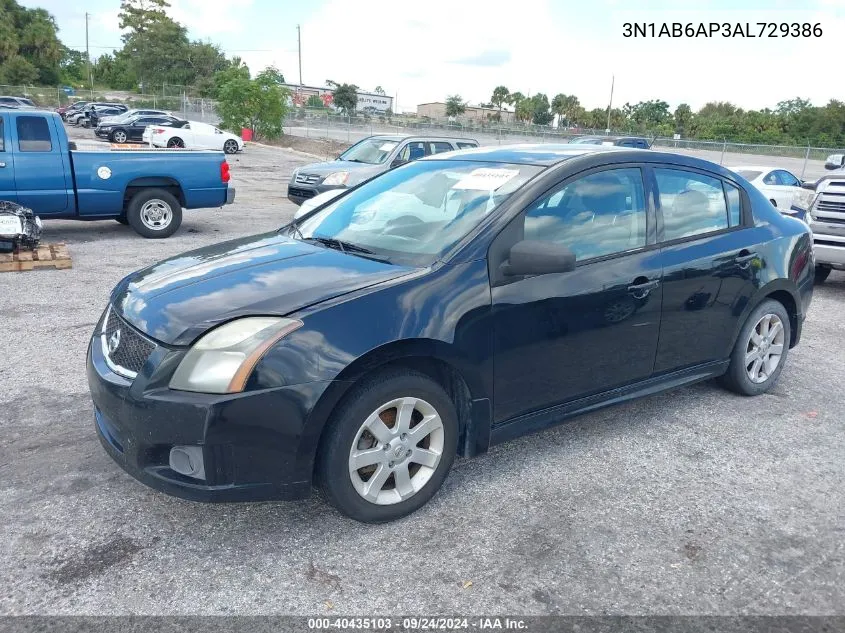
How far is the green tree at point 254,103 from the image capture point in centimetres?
3391

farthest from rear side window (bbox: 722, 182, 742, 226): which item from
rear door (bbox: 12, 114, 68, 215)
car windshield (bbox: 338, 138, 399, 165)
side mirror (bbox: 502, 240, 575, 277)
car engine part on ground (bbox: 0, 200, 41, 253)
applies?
car windshield (bbox: 338, 138, 399, 165)

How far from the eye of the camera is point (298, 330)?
9.44ft

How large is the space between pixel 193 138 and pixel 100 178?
20.6 meters

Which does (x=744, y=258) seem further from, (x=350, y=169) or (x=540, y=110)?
(x=540, y=110)

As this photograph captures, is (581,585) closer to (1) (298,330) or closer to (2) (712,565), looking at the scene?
(2) (712,565)

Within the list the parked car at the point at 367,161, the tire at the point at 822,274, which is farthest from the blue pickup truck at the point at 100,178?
the tire at the point at 822,274

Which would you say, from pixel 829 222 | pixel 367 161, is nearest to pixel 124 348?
pixel 829 222

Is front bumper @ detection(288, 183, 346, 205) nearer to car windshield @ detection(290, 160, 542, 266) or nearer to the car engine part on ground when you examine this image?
the car engine part on ground

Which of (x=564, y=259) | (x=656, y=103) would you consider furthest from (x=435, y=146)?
(x=656, y=103)

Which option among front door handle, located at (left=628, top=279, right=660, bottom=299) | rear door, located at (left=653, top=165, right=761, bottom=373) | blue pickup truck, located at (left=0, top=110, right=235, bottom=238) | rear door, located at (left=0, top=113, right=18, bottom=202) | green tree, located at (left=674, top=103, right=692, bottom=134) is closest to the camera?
front door handle, located at (left=628, top=279, right=660, bottom=299)

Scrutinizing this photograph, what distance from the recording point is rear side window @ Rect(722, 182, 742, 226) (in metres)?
4.56

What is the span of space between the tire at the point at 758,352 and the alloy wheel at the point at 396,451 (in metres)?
2.49

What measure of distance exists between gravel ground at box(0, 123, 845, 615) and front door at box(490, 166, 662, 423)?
482 mm

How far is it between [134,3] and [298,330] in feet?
321
